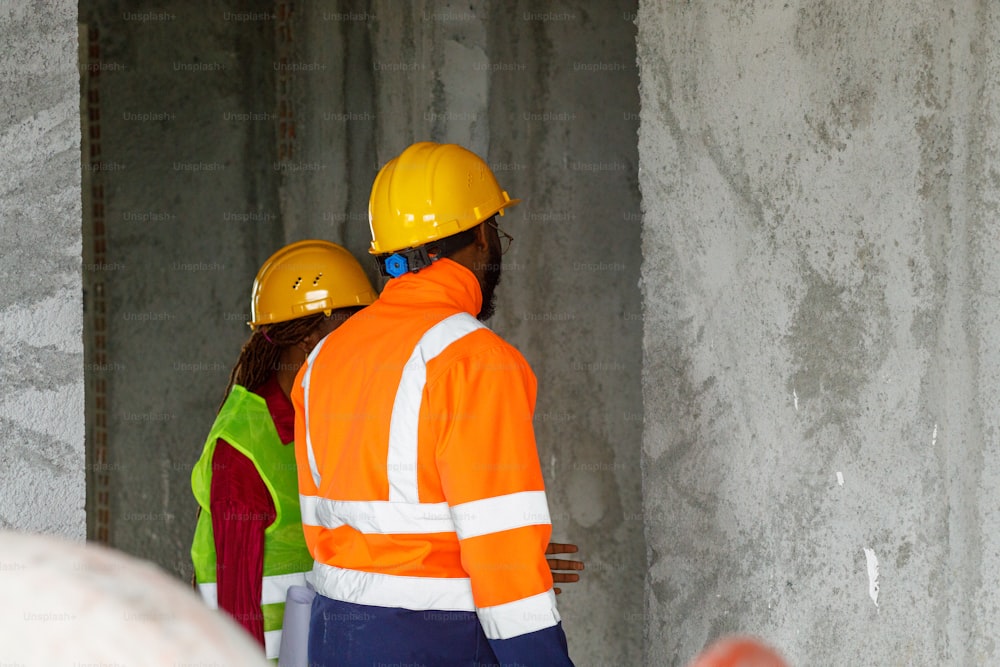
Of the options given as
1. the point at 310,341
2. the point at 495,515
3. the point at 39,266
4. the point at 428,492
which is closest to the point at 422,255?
the point at 428,492

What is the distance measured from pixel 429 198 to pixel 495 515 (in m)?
0.86

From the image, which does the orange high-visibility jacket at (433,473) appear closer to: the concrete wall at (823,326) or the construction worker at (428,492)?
the construction worker at (428,492)

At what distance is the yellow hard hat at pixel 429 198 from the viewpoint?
8.07 feet

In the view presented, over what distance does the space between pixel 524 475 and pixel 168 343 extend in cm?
343

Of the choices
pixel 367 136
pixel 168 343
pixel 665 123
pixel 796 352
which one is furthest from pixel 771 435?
pixel 168 343

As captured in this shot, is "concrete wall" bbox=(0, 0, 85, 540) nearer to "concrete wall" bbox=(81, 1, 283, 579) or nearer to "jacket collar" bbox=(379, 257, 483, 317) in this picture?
"jacket collar" bbox=(379, 257, 483, 317)

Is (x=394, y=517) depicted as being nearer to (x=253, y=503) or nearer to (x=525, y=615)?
(x=525, y=615)

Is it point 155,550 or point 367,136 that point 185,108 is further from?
point 155,550

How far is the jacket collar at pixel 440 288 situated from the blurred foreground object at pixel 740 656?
190cm

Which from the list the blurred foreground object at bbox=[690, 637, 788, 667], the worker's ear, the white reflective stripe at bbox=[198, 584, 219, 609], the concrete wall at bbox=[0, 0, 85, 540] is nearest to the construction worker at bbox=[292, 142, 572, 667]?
the concrete wall at bbox=[0, 0, 85, 540]

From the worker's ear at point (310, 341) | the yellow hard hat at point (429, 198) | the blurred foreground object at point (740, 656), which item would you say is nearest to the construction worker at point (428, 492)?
the yellow hard hat at point (429, 198)

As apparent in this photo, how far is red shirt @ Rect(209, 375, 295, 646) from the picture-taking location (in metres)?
2.96

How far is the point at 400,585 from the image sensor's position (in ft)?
6.95

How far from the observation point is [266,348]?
11.1 feet
